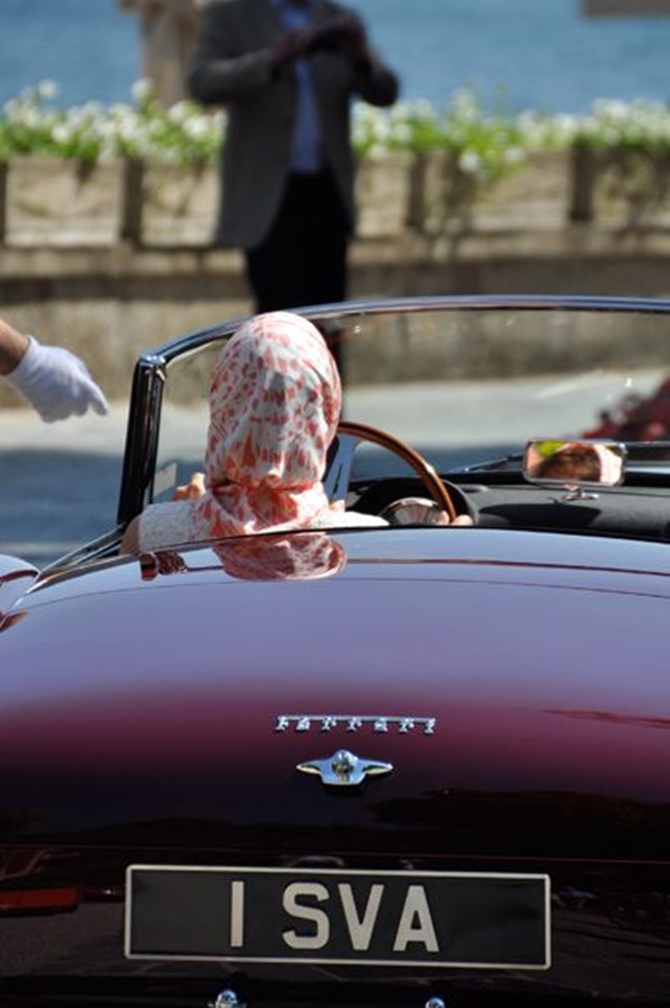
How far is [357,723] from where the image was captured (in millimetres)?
3455

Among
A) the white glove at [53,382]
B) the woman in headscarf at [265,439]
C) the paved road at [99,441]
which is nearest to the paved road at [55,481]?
the paved road at [99,441]

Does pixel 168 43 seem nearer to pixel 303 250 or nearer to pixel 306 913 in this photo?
pixel 303 250

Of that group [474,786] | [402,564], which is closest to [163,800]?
[474,786]

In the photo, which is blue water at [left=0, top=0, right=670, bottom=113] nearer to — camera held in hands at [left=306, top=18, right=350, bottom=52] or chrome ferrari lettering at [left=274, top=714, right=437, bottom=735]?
camera held in hands at [left=306, top=18, right=350, bottom=52]

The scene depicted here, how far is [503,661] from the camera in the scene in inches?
141

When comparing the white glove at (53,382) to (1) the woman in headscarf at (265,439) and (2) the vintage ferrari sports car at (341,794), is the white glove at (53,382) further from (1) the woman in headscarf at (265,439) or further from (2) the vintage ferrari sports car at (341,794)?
(2) the vintage ferrari sports car at (341,794)

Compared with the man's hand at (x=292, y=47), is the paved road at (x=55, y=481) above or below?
below

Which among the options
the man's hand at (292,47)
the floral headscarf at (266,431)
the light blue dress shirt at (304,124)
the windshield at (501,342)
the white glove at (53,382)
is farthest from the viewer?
the light blue dress shirt at (304,124)

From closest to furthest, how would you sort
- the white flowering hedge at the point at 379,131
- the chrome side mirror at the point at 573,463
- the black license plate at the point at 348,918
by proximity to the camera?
the black license plate at the point at 348,918 < the chrome side mirror at the point at 573,463 < the white flowering hedge at the point at 379,131

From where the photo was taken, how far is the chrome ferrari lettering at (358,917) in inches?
132

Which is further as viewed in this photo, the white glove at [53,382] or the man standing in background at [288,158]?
the man standing in background at [288,158]

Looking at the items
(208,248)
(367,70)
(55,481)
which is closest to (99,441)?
(55,481)

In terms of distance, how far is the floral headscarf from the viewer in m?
4.33

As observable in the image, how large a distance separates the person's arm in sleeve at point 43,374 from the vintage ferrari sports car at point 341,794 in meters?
1.63
